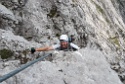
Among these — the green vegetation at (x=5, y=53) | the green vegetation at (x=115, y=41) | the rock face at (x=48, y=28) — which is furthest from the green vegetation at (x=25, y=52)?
the green vegetation at (x=115, y=41)

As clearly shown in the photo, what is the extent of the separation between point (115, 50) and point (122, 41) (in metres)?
3.01

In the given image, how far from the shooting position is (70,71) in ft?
52.3

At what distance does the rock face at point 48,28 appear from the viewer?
17.1 meters

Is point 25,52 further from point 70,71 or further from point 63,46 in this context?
point 70,71

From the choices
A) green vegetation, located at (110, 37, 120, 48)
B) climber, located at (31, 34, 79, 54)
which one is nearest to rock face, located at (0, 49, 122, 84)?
climber, located at (31, 34, 79, 54)

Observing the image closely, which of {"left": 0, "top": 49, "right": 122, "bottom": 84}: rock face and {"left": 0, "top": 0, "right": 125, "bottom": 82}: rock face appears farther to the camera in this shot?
{"left": 0, "top": 0, "right": 125, "bottom": 82}: rock face

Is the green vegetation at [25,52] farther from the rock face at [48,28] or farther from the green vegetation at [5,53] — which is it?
the green vegetation at [5,53]

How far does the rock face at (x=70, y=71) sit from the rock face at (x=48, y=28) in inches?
49.8

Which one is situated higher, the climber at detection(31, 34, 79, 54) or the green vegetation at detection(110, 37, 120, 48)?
the climber at detection(31, 34, 79, 54)

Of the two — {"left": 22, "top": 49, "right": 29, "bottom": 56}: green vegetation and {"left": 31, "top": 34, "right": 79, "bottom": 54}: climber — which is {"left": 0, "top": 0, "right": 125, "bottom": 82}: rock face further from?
{"left": 31, "top": 34, "right": 79, "bottom": 54}: climber

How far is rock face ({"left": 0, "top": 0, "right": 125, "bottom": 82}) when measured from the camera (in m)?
17.1

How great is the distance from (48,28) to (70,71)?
419 centimetres

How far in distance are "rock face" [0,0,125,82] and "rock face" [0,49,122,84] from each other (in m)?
1.27

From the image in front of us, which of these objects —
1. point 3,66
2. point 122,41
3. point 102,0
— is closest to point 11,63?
point 3,66
